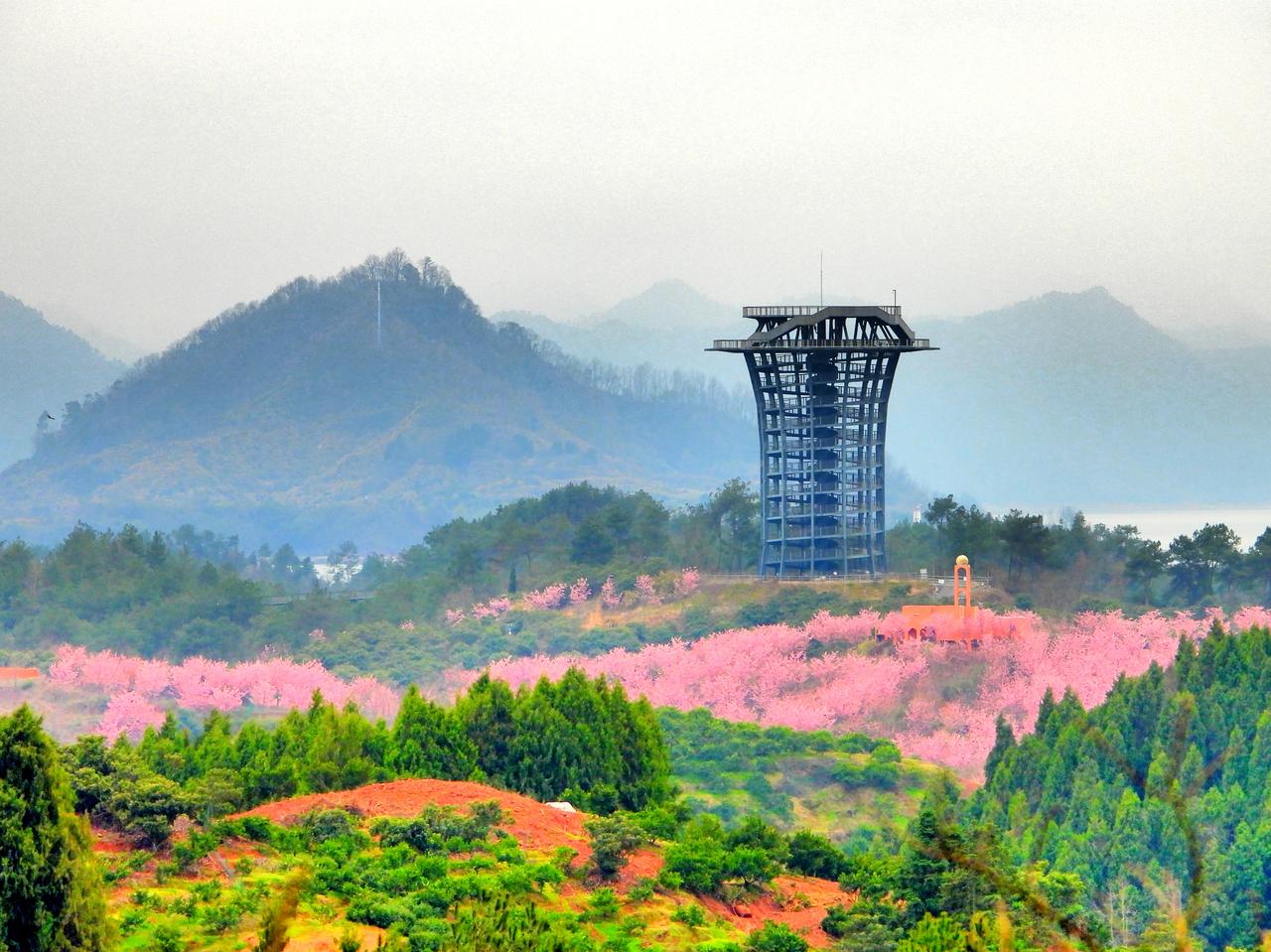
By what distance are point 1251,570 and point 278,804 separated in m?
40.6

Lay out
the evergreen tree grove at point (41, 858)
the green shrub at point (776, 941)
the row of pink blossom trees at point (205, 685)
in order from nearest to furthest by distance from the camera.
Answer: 1. the evergreen tree grove at point (41, 858)
2. the green shrub at point (776, 941)
3. the row of pink blossom trees at point (205, 685)

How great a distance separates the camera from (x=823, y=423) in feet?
185

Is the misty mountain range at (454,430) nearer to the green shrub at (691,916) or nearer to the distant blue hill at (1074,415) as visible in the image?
the distant blue hill at (1074,415)

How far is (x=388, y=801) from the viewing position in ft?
88.0

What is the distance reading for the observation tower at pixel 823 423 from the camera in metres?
55.0

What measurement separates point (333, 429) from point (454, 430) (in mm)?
8267

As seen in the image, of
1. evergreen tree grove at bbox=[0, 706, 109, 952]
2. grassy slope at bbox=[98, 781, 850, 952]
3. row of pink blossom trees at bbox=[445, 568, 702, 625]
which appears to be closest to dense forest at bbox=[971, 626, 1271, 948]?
grassy slope at bbox=[98, 781, 850, 952]

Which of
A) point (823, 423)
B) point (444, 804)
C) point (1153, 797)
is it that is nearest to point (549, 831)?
point (444, 804)

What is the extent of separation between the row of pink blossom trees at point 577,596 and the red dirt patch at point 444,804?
34.3m

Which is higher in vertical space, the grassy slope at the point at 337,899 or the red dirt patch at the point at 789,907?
the grassy slope at the point at 337,899

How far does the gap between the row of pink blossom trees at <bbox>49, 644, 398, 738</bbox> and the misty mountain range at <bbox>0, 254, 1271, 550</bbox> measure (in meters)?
69.0

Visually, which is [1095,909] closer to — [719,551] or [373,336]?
[719,551]

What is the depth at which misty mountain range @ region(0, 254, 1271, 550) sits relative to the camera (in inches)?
5285

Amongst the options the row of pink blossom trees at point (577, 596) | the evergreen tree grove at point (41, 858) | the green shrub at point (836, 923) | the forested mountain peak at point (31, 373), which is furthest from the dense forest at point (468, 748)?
the forested mountain peak at point (31, 373)
